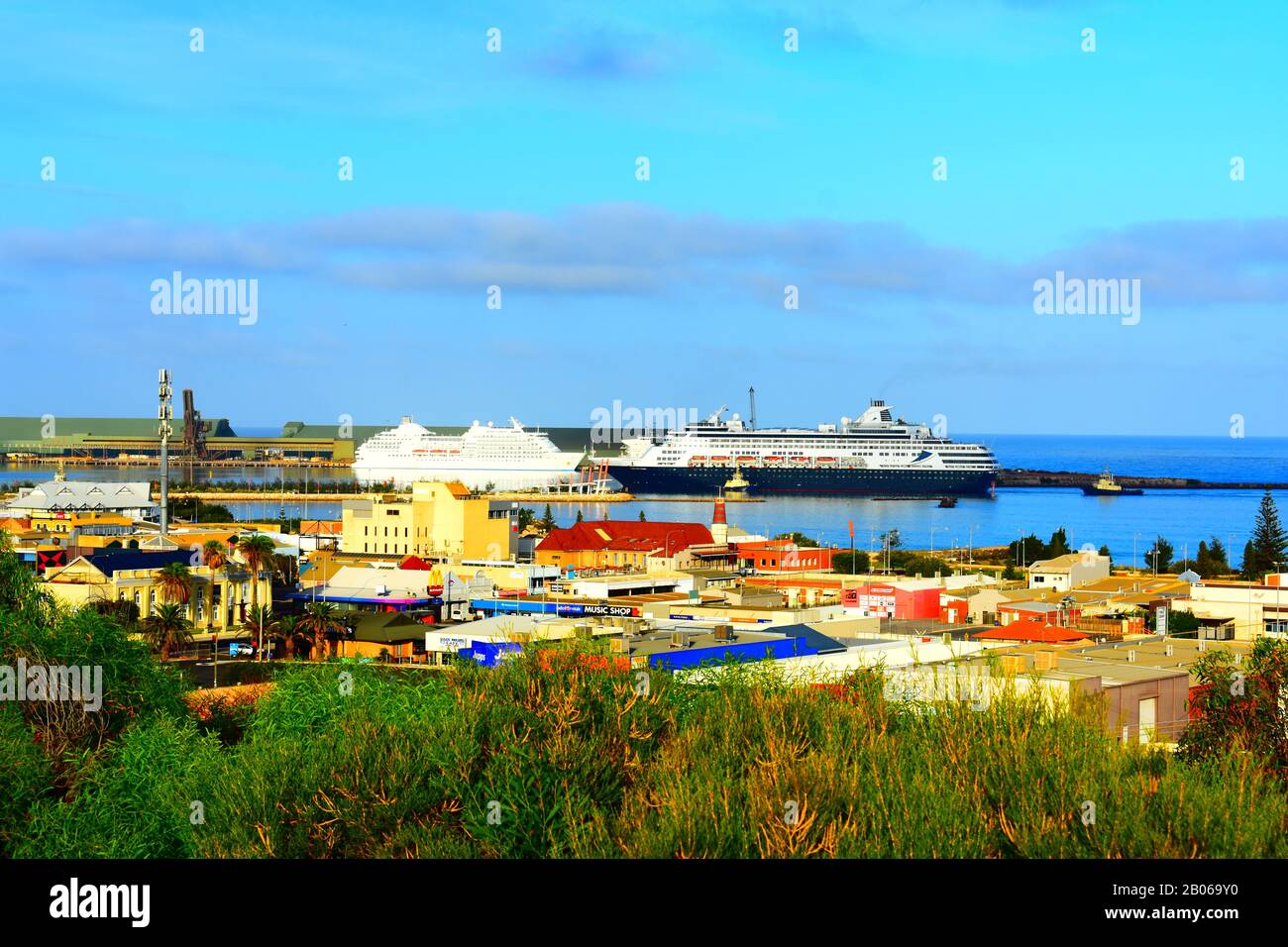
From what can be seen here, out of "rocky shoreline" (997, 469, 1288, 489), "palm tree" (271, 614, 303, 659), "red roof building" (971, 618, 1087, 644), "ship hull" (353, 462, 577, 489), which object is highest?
"ship hull" (353, 462, 577, 489)

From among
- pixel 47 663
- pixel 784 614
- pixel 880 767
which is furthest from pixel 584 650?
pixel 784 614

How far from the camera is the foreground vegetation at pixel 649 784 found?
7711mm

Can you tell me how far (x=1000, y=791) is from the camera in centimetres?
825

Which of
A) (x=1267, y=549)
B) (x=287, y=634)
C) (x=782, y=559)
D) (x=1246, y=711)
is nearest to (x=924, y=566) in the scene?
(x=782, y=559)

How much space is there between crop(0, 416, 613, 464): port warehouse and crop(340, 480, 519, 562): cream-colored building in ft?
261

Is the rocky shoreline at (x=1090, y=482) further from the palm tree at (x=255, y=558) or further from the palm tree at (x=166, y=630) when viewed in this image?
the palm tree at (x=166, y=630)

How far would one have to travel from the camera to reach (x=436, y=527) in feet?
127

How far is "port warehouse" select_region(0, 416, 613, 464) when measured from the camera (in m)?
122

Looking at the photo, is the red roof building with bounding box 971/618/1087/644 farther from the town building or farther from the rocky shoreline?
the rocky shoreline

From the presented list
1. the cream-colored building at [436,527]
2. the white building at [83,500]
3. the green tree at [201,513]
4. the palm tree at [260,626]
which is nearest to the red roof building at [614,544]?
the cream-colored building at [436,527]

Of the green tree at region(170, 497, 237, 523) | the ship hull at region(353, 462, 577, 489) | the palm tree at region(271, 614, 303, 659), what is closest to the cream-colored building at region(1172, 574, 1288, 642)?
the palm tree at region(271, 614, 303, 659)
